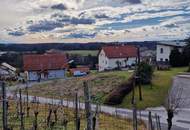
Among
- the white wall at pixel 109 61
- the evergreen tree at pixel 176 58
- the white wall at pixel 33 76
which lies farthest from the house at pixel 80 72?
the evergreen tree at pixel 176 58

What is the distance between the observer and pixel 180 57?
5078 cm

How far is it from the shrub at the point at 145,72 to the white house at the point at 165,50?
1835cm

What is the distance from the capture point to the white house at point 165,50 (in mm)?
55769

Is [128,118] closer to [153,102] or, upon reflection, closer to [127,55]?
[153,102]

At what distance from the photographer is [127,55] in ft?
206

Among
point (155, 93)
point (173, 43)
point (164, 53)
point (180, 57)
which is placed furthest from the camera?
point (173, 43)

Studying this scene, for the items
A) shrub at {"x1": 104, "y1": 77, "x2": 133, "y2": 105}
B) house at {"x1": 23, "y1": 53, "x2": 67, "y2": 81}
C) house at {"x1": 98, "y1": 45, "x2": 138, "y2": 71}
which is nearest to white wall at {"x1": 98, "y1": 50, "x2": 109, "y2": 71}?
house at {"x1": 98, "y1": 45, "x2": 138, "y2": 71}

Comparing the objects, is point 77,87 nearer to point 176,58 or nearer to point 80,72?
point 80,72

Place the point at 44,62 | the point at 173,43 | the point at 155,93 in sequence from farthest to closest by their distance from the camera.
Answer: the point at 44,62 < the point at 173,43 < the point at 155,93

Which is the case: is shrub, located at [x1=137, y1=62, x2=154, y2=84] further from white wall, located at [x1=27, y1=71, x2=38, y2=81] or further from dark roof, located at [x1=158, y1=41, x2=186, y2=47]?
white wall, located at [x1=27, y1=71, x2=38, y2=81]

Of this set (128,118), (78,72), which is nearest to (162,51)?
(78,72)

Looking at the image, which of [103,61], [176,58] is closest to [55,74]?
[103,61]

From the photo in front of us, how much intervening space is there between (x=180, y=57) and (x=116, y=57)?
12883 mm

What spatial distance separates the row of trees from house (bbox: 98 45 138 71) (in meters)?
10.4
